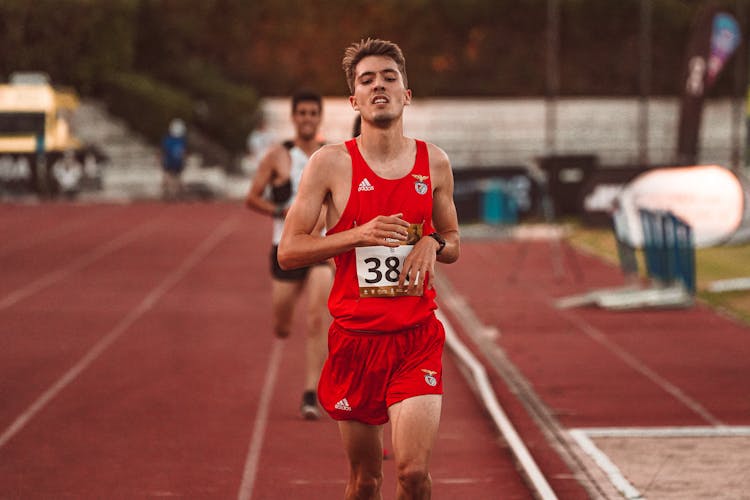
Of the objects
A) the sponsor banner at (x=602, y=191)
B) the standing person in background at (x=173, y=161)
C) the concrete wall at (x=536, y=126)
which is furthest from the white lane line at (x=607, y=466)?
the concrete wall at (x=536, y=126)

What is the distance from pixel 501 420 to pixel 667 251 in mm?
6422

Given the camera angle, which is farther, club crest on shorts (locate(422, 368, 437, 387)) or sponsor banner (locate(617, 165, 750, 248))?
sponsor banner (locate(617, 165, 750, 248))

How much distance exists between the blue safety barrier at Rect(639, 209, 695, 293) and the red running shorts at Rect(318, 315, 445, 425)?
9502 mm

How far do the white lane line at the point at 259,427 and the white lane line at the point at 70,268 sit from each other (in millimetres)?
4856

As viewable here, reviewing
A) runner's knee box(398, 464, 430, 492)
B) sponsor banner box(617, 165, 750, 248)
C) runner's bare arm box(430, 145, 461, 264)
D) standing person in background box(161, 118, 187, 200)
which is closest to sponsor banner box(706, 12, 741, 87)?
sponsor banner box(617, 165, 750, 248)

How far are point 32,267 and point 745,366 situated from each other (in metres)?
11.5

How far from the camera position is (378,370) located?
4832mm

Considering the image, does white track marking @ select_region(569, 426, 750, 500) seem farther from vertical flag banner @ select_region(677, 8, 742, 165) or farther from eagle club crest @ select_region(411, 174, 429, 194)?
vertical flag banner @ select_region(677, 8, 742, 165)

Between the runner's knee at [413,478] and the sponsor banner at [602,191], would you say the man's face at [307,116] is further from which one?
the sponsor banner at [602,191]

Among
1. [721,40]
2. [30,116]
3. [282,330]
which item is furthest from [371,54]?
[30,116]

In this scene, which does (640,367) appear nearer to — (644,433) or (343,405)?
(644,433)

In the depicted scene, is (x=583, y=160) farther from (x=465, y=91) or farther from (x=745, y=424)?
(x=465, y=91)

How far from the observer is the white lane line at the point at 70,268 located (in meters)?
15.8

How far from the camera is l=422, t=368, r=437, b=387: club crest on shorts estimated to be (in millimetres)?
4809
